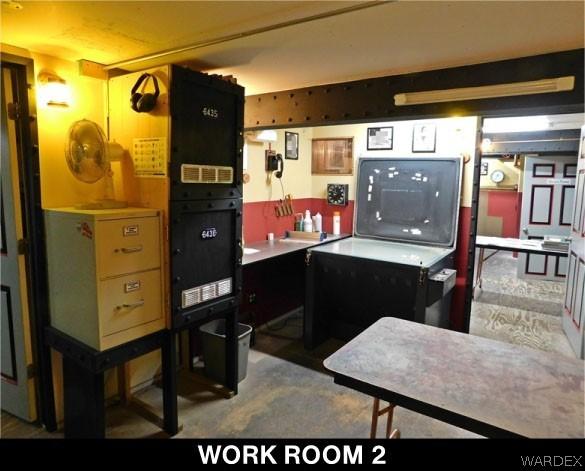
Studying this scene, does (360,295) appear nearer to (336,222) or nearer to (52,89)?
(336,222)

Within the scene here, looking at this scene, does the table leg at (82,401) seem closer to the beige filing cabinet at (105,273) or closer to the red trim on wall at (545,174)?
→ the beige filing cabinet at (105,273)

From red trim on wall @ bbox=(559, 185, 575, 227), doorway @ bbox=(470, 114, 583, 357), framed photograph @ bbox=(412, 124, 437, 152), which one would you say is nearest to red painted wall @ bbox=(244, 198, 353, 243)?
framed photograph @ bbox=(412, 124, 437, 152)

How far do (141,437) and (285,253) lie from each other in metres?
1.69

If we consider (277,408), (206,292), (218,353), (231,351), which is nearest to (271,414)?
(277,408)

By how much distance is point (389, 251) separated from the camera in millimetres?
3475

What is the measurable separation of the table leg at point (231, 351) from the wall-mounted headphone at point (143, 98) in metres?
1.31

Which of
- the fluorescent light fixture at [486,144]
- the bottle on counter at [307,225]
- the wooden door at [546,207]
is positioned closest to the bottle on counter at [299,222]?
the bottle on counter at [307,225]

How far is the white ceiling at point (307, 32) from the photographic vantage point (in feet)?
4.68

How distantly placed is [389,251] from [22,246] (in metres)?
2.65

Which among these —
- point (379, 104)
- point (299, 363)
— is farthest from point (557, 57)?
point (299, 363)

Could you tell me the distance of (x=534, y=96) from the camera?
1.84 m

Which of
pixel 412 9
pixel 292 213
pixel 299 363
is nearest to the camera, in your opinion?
pixel 412 9

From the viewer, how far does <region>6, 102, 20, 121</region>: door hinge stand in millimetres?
2039
